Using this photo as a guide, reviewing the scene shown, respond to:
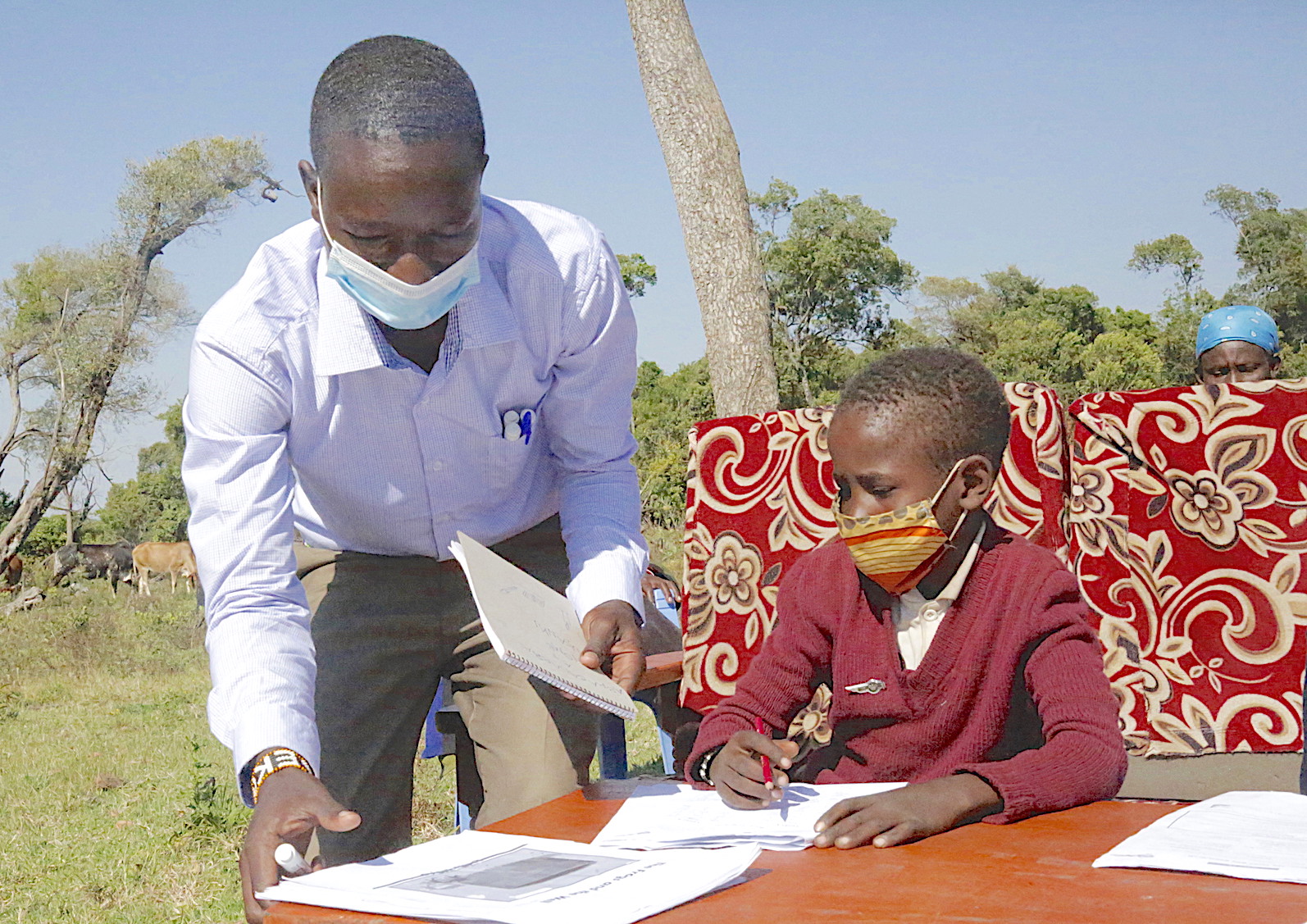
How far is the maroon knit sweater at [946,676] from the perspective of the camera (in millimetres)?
1813

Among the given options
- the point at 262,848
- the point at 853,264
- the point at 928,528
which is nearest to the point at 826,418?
the point at 928,528

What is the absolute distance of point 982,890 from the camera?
1289 mm

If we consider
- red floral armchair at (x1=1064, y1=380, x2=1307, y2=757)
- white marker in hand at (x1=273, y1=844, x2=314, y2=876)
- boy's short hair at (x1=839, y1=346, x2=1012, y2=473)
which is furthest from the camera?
red floral armchair at (x1=1064, y1=380, x2=1307, y2=757)

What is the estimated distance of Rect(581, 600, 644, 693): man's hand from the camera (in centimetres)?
212

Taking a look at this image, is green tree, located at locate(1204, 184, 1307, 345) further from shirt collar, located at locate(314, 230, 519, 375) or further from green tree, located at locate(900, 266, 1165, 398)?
shirt collar, located at locate(314, 230, 519, 375)

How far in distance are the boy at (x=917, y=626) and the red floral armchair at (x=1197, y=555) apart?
3.71 feet

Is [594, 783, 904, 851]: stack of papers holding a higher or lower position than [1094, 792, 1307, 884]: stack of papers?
higher

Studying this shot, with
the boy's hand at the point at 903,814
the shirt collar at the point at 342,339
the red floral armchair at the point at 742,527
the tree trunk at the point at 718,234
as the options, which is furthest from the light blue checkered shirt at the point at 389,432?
the tree trunk at the point at 718,234

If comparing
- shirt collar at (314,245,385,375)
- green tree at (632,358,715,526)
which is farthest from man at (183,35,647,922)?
green tree at (632,358,715,526)

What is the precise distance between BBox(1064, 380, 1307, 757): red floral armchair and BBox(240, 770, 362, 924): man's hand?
2164 mm

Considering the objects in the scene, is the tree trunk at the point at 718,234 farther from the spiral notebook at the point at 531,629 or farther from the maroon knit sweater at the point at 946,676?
the spiral notebook at the point at 531,629

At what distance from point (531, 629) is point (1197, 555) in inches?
78.5

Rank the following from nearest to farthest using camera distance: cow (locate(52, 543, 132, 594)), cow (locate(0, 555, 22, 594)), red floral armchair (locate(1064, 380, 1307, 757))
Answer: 1. red floral armchair (locate(1064, 380, 1307, 757))
2. cow (locate(0, 555, 22, 594))
3. cow (locate(52, 543, 132, 594))

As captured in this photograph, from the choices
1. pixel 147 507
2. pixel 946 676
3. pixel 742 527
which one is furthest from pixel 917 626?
pixel 147 507
